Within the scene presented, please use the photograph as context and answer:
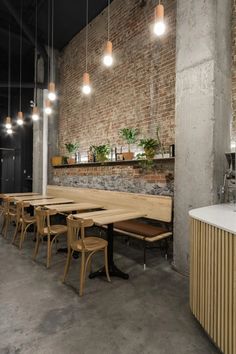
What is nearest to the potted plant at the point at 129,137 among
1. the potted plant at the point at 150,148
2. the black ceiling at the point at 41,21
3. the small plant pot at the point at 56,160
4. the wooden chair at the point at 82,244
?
the potted plant at the point at 150,148

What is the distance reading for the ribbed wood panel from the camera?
5.26ft

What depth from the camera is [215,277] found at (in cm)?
179

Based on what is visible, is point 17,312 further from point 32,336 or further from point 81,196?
point 81,196

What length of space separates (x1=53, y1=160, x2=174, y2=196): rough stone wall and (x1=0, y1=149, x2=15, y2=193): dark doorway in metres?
5.38

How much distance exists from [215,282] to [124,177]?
3.47m

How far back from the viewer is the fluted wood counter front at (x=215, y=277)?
1.60 meters

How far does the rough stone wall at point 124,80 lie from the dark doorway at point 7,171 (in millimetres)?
5580

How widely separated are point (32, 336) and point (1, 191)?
38.3 feet

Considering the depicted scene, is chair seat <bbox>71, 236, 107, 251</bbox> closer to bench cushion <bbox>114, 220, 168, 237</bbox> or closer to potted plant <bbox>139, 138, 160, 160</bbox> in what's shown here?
bench cushion <bbox>114, 220, 168, 237</bbox>

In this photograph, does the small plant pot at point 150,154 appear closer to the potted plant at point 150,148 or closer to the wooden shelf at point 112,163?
the potted plant at point 150,148

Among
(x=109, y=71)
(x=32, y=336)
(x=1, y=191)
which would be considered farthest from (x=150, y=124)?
(x=1, y=191)

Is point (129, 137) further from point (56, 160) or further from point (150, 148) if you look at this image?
point (56, 160)

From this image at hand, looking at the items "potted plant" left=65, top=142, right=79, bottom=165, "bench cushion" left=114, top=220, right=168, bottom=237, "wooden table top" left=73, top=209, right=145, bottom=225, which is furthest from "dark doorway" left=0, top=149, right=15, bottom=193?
"wooden table top" left=73, top=209, right=145, bottom=225

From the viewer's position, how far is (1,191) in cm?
1228
